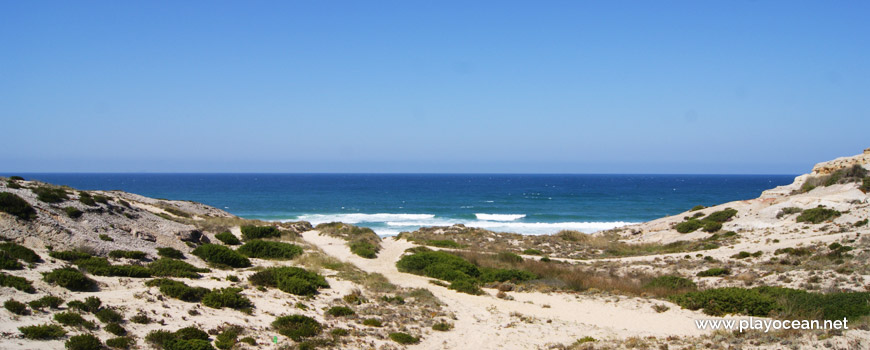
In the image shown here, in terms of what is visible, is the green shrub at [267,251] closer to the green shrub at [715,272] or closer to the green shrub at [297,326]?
the green shrub at [297,326]

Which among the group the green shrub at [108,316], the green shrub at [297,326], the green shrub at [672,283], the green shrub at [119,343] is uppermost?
the green shrub at [108,316]

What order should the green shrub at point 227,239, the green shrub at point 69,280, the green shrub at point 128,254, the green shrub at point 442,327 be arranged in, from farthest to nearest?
the green shrub at point 227,239
the green shrub at point 128,254
the green shrub at point 442,327
the green shrub at point 69,280

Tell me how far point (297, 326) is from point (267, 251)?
1265 centimetres

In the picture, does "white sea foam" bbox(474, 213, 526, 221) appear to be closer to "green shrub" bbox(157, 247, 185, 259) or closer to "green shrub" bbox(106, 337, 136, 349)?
"green shrub" bbox(157, 247, 185, 259)

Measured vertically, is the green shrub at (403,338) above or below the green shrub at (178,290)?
below

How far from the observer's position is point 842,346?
9891mm

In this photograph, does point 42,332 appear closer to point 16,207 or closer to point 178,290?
point 178,290

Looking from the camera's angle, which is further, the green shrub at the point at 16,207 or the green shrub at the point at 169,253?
the green shrub at the point at 169,253

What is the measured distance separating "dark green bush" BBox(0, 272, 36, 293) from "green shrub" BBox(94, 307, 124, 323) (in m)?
2.07

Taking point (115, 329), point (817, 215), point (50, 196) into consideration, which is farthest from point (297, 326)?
point (817, 215)

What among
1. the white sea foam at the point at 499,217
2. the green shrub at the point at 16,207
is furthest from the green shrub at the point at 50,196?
the white sea foam at the point at 499,217

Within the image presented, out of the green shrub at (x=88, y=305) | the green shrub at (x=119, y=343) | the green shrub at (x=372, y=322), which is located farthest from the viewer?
the green shrub at (x=372, y=322)

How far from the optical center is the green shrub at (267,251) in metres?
23.0

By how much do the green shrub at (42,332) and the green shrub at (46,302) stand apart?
118cm
